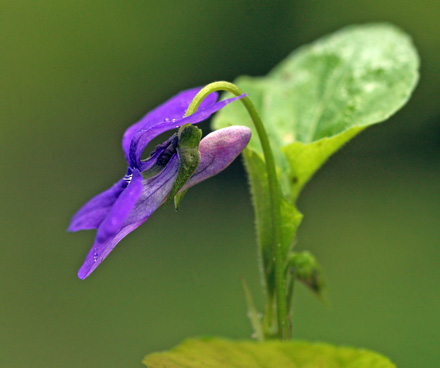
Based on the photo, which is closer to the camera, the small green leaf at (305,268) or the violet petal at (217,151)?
the violet petal at (217,151)

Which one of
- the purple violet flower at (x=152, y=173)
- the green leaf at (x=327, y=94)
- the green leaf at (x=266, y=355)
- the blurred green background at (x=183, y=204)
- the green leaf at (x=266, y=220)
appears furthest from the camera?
the blurred green background at (x=183, y=204)

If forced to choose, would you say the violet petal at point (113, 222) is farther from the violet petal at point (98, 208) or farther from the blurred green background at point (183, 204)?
the blurred green background at point (183, 204)

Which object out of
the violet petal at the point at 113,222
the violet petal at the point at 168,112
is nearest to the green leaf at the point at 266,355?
the violet petal at the point at 113,222

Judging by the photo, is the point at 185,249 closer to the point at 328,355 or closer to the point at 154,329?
the point at 154,329

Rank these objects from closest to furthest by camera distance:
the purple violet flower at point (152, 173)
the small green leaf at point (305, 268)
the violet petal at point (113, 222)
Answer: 1. the violet petal at point (113, 222)
2. the purple violet flower at point (152, 173)
3. the small green leaf at point (305, 268)

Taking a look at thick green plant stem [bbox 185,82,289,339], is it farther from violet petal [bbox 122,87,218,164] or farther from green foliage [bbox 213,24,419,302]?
violet petal [bbox 122,87,218,164]

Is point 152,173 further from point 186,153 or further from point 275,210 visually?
point 275,210

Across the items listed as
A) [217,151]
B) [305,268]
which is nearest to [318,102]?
[305,268]
